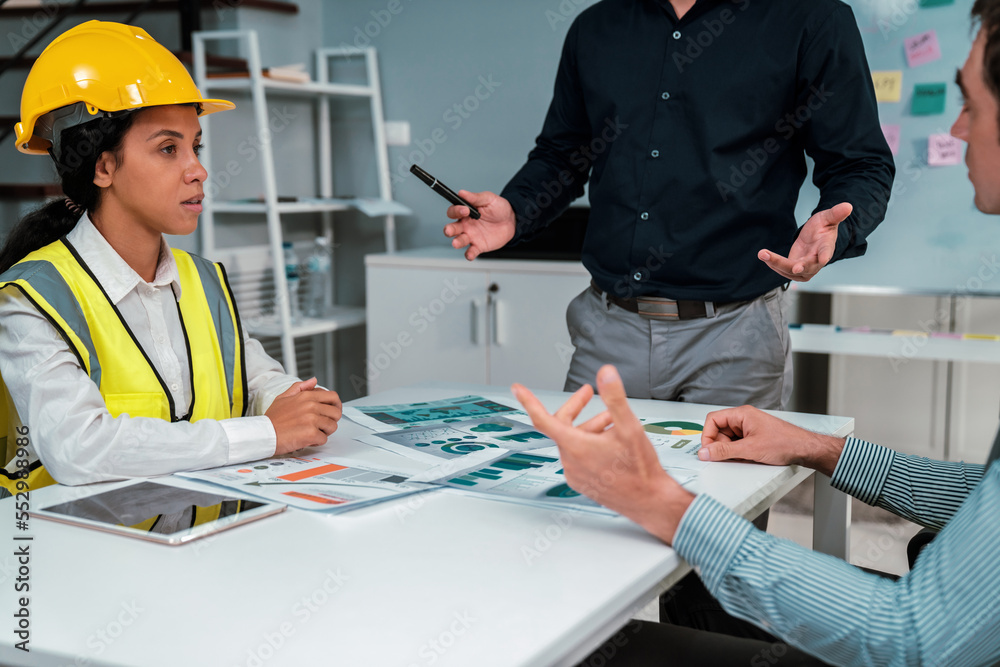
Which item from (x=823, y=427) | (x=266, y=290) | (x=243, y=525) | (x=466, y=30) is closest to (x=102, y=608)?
(x=243, y=525)

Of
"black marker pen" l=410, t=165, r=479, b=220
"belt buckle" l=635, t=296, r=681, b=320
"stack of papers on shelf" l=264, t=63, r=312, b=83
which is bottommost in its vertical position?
"belt buckle" l=635, t=296, r=681, b=320

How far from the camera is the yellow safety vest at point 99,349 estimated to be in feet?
3.97

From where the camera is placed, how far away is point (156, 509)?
1.00 meters

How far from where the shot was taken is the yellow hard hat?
1.29 m

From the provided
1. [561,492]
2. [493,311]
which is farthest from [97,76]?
[493,311]

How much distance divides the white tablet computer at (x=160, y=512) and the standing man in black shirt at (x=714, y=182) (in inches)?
29.7

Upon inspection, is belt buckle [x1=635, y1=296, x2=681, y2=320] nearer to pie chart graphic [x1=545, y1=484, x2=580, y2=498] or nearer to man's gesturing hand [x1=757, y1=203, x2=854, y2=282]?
man's gesturing hand [x1=757, y1=203, x2=854, y2=282]

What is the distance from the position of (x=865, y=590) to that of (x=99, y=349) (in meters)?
0.97

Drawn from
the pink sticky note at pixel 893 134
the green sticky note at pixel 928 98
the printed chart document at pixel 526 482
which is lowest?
the printed chart document at pixel 526 482

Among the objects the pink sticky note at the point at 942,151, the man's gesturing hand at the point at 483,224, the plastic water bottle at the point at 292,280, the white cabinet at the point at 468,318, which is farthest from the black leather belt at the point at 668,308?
the plastic water bottle at the point at 292,280

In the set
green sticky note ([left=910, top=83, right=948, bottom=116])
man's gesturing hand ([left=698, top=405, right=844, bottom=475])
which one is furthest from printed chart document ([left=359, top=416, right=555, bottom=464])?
green sticky note ([left=910, top=83, right=948, bottom=116])

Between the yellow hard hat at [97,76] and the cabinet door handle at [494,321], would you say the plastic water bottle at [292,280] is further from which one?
the yellow hard hat at [97,76]

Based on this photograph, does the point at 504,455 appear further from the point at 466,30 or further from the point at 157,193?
the point at 466,30

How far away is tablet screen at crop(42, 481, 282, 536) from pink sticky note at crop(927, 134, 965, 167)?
2.59m
